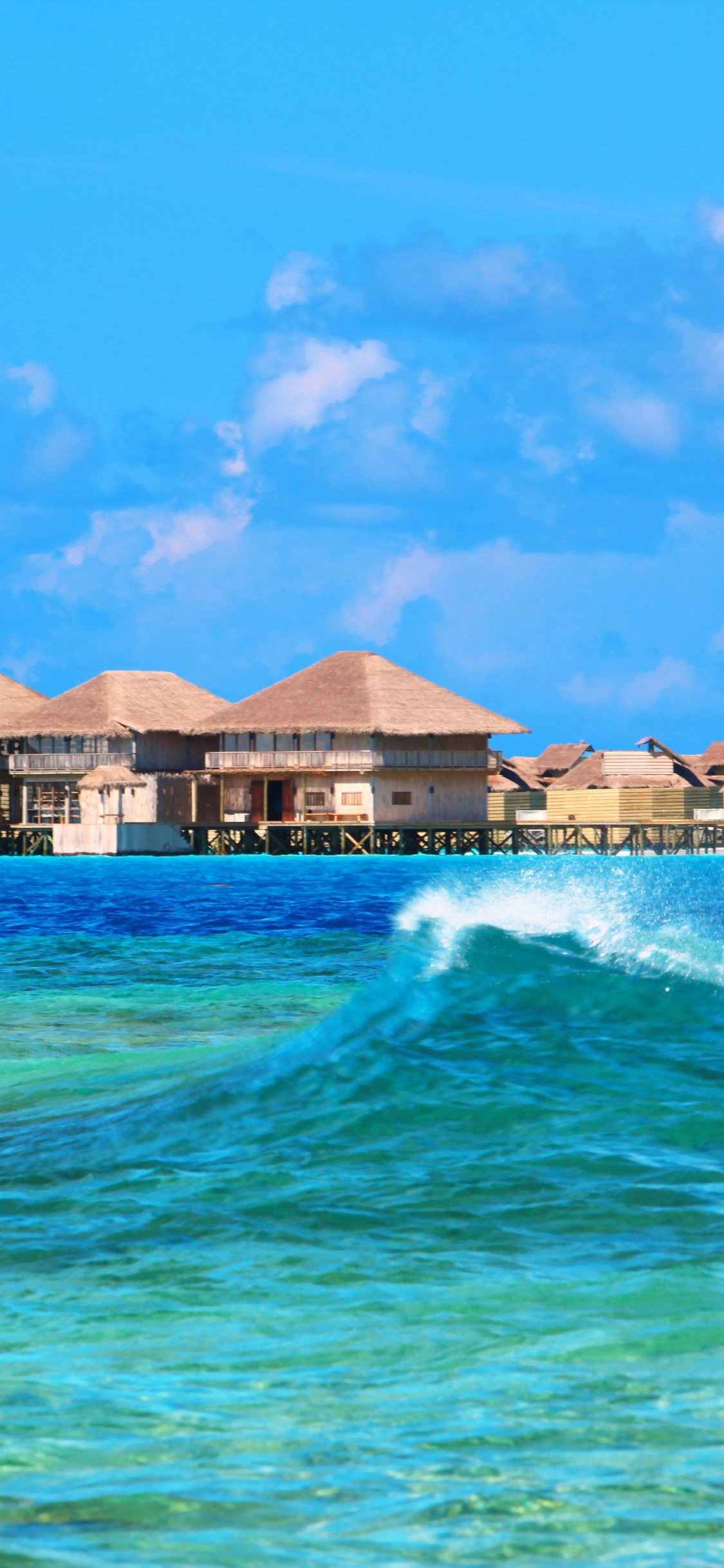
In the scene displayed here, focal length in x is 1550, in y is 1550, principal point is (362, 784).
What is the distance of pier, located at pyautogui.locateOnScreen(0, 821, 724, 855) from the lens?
207 ft

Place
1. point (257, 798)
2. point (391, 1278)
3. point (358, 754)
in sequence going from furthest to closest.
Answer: point (257, 798) → point (358, 754) → point (391, 1278)

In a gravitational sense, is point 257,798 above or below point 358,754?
below

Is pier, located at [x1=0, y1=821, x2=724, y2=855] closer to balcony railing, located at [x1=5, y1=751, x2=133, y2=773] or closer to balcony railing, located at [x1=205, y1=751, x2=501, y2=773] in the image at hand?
balcony railing, located at [x1=205, y1=751, x2=501, y2=773]

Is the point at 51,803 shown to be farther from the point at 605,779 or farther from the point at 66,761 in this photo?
the point at 605,779

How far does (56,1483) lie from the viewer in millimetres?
3682

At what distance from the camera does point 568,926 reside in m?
13.8

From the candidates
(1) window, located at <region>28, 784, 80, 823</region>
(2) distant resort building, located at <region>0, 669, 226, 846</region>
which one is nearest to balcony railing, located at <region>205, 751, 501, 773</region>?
(2) distant resort building, located at <region>0, 669, 226, 846</region>

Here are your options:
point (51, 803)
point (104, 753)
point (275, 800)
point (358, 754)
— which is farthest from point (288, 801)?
point (51, 803)

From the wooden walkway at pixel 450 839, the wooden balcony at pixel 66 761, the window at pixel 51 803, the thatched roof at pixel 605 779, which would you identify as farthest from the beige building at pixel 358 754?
the thatched roof at pixel 605 779

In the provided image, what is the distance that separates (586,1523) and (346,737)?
58480 millimetres

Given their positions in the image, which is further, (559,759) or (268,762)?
(559,759)

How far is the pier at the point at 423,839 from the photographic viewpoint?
63.2 meters

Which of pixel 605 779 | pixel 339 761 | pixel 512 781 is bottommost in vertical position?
pixel 605 779

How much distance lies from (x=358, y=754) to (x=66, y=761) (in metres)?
13.5
